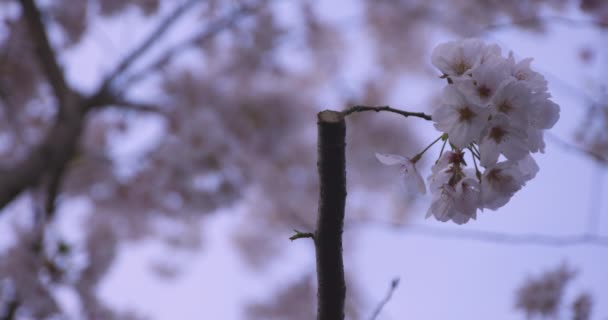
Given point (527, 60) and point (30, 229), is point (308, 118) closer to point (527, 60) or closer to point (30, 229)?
point (30, 229)

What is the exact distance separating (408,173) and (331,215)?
278 millimetres

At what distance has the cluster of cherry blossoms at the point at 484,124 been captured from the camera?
2.76 feet

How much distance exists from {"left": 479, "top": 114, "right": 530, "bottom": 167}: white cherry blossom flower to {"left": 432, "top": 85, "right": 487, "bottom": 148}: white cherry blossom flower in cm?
2

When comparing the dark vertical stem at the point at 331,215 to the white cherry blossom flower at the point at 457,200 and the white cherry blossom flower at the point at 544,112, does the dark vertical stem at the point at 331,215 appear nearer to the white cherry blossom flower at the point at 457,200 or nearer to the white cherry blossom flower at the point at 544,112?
the white cherry blossom flower at the point at 457,200

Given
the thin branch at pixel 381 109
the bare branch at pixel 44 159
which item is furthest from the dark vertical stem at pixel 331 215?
the bare branch at pixel 44 159

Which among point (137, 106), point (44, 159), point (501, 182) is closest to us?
point (501, 182)

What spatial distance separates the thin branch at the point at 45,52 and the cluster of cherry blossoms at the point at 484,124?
3.14 metres

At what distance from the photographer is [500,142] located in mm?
850

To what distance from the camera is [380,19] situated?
26.1ft

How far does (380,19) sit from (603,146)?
15.1 ft

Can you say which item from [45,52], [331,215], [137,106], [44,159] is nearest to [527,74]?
[331,215]

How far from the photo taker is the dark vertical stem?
2.47 feet

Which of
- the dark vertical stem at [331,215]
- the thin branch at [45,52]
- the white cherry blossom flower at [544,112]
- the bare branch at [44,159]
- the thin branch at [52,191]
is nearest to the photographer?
the dark vertical stem at [331,215]

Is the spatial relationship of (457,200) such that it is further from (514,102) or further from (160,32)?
(160,32)
